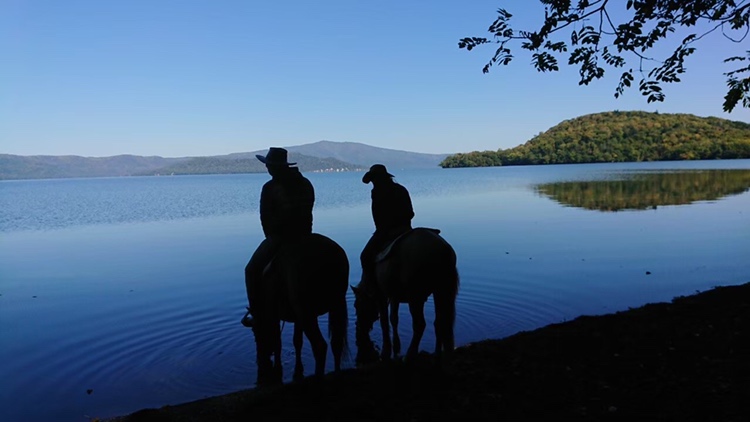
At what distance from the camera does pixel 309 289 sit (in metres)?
6.34

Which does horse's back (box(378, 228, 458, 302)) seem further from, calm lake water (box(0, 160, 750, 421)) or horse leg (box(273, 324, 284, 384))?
calm lake water (box(0, 160, 750, 421))

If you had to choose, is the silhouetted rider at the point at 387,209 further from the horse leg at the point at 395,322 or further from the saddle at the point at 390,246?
→ the horse leg at the point at 395,322

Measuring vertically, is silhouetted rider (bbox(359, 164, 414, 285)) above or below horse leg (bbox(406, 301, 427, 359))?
above

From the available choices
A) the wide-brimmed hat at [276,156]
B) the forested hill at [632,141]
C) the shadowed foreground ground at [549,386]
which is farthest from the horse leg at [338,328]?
the forested hill at [632,141]

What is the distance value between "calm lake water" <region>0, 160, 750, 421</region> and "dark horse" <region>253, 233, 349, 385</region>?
1998 millimetres

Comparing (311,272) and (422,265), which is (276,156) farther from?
(422,265)

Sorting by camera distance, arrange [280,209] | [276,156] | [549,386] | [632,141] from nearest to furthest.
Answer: [549,386]
[280,209]
[276,156]
[632,141]

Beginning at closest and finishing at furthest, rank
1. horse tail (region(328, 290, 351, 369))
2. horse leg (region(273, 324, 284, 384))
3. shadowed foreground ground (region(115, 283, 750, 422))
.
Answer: shadowed foreground ground (region(115, 283, 750, 422)) < horse tail (region(328, 290, 351, 369)) < horse leg (region(273, 324, 284, 384))

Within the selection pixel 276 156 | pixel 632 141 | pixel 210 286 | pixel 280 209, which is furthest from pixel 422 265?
pixel 632 141

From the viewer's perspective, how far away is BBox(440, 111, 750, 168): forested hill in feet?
430

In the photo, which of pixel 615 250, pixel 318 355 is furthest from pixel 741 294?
pixel 615 250

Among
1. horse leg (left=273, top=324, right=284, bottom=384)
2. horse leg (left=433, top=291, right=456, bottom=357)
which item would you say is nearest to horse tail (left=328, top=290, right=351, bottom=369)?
horse leg (left=273, top=324, right=284, bottom=384)

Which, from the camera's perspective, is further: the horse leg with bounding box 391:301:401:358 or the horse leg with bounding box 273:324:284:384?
the horse leg with bounding box 391:301:401:358

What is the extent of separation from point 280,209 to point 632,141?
159m
